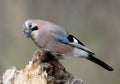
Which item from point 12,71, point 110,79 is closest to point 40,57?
point 12,71

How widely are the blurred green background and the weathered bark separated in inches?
103

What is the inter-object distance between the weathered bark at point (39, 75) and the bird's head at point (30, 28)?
93 cm

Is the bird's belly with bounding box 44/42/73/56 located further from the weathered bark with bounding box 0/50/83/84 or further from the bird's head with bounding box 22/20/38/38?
the weathered bark with bounding box 0/50/83/84

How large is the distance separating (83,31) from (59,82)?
363 centimetres

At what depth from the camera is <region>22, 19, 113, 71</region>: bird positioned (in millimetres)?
6105

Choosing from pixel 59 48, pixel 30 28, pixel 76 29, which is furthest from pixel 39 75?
pixel 76 29

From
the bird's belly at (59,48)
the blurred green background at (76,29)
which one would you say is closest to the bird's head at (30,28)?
the bird's belly at (59,48)

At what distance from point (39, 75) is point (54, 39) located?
1.76 metres

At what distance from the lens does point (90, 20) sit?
8.56m

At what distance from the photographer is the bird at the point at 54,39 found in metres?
6.11

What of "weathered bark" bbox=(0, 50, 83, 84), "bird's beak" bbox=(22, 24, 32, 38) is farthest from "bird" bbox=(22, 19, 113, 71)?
"weathered bark" bbox=(0, 50, 83, 84)

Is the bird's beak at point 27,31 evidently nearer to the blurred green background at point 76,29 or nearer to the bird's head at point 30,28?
the bird's head at point 30,28

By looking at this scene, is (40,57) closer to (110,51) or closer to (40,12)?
(110,51)

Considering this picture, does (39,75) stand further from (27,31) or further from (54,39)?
(54,39)
